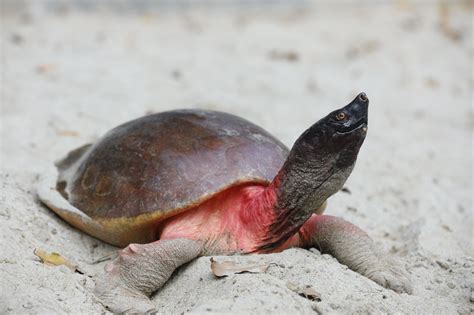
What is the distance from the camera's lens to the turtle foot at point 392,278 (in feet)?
8.50

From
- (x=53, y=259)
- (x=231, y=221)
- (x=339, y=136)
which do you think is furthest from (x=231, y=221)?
(x=53, y=259)

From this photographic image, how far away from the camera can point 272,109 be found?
17.7ft

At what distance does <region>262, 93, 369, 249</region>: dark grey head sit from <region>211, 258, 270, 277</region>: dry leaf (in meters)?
0.25

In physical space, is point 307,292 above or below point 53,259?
above

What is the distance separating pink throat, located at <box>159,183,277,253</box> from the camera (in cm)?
265

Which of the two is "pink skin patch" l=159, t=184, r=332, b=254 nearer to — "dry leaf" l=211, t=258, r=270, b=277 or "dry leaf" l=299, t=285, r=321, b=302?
"dry leaf" l=211, t=258, r=270, b=277

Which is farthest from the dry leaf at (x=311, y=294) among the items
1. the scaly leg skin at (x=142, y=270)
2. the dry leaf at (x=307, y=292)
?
the scaly leg skin at (x=142, y=270)

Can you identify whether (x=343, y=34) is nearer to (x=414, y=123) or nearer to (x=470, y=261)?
(x=414, y=123)

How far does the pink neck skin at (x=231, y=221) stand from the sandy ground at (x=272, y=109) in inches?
5.6

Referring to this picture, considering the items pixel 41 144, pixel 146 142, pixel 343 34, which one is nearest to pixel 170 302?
pixel 146 142

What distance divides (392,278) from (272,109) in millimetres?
2935

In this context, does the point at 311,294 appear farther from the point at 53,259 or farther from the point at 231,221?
the point at 53,259

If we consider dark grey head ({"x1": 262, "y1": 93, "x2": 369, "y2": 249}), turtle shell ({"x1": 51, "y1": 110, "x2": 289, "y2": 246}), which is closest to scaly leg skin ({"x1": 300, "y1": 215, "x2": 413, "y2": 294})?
dark grey head ({"x1": 262, "y1": 93, "x2": 369, "y2": 249})

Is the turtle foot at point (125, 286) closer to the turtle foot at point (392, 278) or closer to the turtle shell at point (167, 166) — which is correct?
the turtle shell at point (167, 166)
